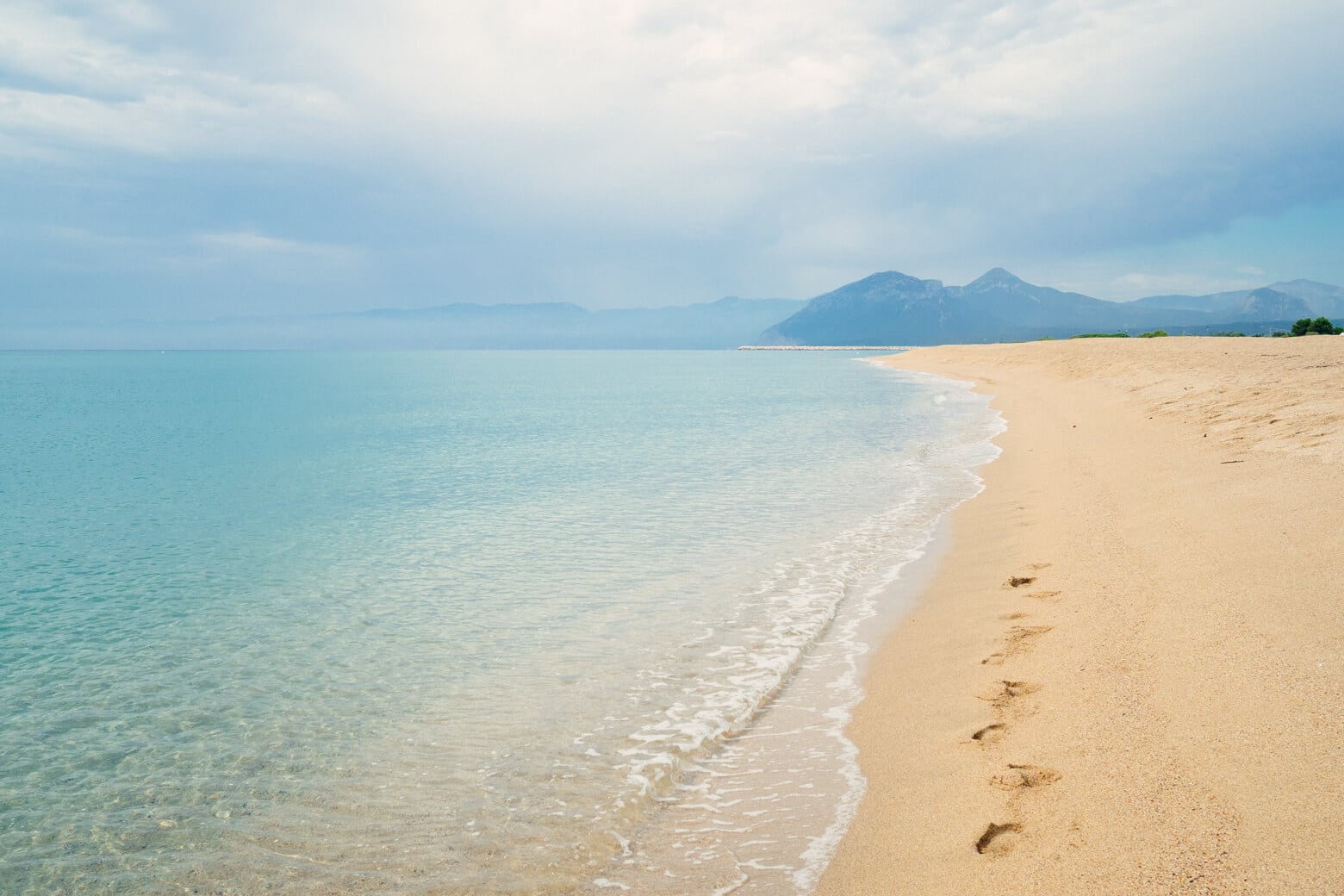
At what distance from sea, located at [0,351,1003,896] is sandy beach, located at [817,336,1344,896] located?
684mm

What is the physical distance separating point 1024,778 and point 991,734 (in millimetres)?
816

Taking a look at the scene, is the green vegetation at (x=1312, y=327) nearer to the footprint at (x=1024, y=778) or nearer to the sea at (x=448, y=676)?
the sea at (x=448, y=676)

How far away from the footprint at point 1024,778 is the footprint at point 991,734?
0.53m

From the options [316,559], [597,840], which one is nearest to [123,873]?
[597,840]

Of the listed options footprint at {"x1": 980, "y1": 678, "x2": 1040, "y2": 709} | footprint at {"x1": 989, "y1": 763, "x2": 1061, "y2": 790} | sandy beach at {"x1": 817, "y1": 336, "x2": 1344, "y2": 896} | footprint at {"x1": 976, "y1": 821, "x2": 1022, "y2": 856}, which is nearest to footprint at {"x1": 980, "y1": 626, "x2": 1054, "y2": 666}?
sandy beach at {"x1": 817, "y1": 336, "x2": 1344, "y2": 896}

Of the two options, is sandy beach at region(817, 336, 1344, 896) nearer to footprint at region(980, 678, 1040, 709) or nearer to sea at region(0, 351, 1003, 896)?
footprint at region(980, 678, 1040, 709)

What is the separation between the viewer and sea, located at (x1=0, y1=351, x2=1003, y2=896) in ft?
17.5

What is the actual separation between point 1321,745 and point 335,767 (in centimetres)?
718

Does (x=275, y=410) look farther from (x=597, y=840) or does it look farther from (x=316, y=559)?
(x=597, y=840)

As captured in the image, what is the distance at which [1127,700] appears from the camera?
19.2 feet

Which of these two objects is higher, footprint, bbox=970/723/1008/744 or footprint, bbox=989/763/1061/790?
footprint, bbox=989/763/1061/790

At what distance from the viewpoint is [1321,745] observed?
14.9 ft

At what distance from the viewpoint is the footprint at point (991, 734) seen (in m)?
5.89

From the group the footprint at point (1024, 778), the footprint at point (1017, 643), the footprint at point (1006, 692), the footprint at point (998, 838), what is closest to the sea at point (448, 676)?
the footprint at point (998, 838)
